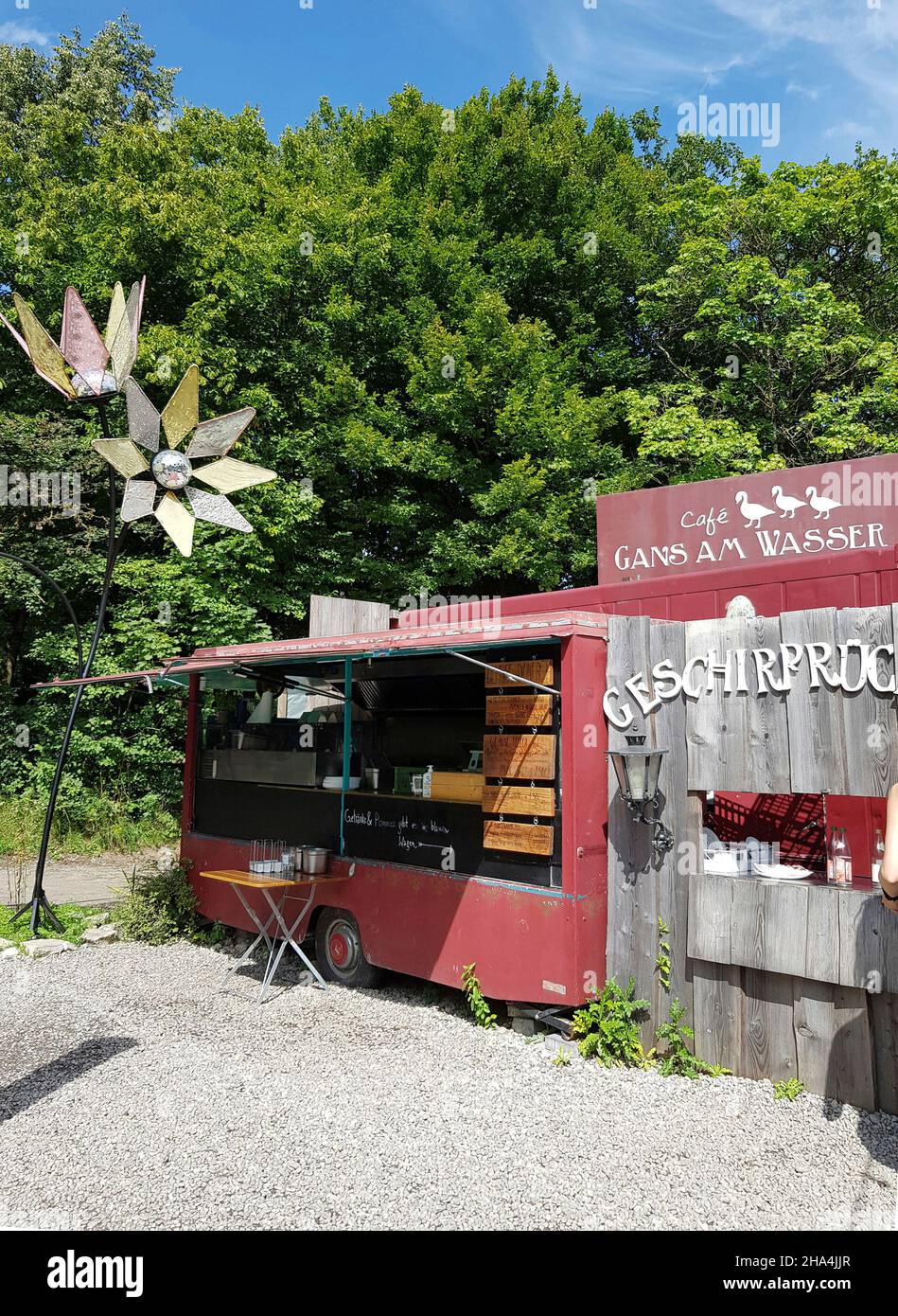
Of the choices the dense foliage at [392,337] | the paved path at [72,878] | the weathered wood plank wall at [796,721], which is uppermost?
the dense foliage at [392,337]

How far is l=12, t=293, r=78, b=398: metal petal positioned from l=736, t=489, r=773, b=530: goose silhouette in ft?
19.1

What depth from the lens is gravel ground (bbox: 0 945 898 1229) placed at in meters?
3.61

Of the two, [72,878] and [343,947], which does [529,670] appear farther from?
[72,878]

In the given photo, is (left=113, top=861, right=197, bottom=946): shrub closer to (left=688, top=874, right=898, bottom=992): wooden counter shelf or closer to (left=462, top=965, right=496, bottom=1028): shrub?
(left=462, top=965, right=496, bottom=1028): shrub

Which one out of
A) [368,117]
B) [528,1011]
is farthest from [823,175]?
[528,1011]

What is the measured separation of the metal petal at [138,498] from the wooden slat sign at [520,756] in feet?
10.5

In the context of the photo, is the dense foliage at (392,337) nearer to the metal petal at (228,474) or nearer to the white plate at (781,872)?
the metal petal at (228,474)

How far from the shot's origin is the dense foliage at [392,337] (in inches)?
630

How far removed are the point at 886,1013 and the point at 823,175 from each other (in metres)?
20.0

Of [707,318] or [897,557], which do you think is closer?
[897,557]

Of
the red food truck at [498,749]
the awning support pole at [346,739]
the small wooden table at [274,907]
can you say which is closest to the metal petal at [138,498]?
the red food truck at [498,749]

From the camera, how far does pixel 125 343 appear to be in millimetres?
7820

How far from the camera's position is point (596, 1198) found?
3691 mm
